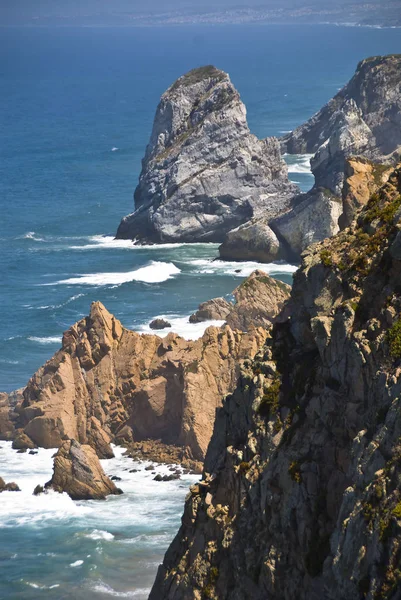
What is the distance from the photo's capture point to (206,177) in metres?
121

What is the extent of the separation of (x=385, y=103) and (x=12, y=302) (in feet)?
198

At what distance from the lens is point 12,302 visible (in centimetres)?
10381

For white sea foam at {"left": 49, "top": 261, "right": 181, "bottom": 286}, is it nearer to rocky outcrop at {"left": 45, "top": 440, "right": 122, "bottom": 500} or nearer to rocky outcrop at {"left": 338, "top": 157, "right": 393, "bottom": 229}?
rocky outcrop at {"left": 45, "top": 440, "right": 122, "bottom": 500}

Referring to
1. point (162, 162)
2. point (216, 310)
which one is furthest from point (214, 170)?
point (216, 310)

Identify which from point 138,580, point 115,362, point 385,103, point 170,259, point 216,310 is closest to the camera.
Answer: point 138,580

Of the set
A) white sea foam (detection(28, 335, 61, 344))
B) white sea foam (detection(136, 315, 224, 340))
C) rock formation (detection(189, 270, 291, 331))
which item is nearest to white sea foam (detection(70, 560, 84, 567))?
rock formation (detection(189, 270, 291, 331))

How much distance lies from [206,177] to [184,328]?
1434 inches

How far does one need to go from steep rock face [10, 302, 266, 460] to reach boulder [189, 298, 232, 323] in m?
15.5

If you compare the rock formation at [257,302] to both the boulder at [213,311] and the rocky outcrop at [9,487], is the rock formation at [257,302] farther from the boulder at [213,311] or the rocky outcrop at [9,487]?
the rocky outcrop at [9,487]

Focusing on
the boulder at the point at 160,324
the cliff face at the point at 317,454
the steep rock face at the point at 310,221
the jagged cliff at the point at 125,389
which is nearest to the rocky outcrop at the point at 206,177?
the steep rock face at the point at 310,221

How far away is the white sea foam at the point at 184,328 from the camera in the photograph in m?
84.1

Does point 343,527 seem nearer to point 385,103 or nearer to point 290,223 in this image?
point 290,223

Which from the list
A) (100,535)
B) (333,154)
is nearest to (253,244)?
→ (333,154)

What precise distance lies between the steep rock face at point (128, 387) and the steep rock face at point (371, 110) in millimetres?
65090
